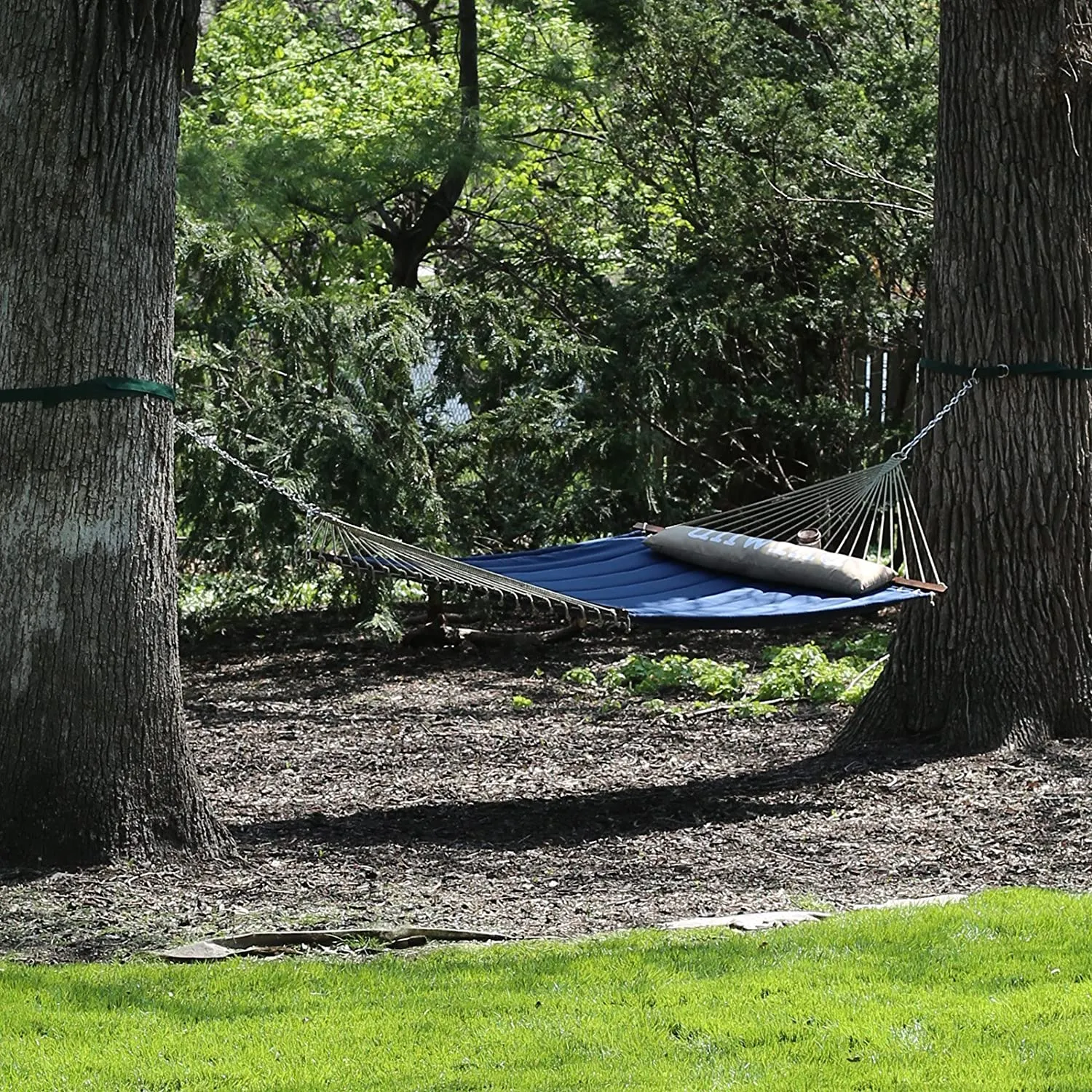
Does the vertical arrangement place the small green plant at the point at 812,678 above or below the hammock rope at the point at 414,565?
below

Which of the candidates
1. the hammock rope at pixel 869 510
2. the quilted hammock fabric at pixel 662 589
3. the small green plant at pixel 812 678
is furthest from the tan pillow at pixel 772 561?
the small green plant at pixel 812 678

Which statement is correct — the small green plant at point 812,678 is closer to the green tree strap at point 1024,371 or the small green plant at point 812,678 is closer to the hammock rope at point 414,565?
the green tree strap at point 1024,371

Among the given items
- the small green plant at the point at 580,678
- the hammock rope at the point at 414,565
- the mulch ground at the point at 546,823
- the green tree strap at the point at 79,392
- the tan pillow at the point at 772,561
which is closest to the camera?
the mulch ground at the point at 546,823

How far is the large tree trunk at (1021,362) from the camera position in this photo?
5.65 metres

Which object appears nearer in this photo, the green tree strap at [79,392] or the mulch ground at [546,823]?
the mulch ground at [546,823]

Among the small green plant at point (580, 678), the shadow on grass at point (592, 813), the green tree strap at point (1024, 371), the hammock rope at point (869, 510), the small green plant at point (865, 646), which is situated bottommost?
the shadow on grass at point (592, 813)

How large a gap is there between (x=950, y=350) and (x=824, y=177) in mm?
4007

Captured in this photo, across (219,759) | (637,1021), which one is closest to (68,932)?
(637,1021)

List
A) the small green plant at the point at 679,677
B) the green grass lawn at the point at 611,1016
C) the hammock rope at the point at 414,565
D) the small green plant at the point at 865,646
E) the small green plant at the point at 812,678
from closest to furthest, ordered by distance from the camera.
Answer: the green grass lawn at the point at 611,1016
the hammock rope at the point at 414,565
the small green plant at the point at 812,678
the small green plant at the point at 679,677
the small green plant at the point at 865,646

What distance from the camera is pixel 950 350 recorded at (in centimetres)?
580

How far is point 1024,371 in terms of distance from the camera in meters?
5.65

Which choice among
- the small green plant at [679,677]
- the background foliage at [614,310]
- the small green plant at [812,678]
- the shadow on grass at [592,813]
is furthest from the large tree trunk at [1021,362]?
the background foliage at [614,310]

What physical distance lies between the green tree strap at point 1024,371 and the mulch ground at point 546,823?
1.31 m

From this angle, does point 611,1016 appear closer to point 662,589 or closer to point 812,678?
point 662,589
